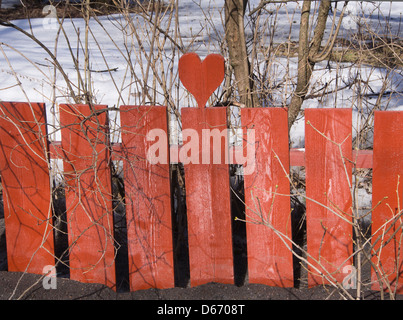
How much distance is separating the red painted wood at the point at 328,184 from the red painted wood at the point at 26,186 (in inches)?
52.2

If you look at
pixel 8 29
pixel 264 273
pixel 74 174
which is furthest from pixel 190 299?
pixel 8 29

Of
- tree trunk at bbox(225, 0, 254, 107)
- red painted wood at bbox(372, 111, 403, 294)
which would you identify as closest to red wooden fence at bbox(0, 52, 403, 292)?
red painted wood at bbox(372, 111, 403, 294)

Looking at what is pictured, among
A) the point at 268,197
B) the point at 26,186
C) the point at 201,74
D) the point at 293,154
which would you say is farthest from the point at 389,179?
the point at 26,186

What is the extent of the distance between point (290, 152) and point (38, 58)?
15.1 ft

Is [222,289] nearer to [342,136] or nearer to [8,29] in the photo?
[342,136]

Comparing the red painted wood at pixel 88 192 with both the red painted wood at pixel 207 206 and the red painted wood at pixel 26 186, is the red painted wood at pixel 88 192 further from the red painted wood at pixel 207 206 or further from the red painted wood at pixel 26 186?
the red painted wood at pixel 207 206

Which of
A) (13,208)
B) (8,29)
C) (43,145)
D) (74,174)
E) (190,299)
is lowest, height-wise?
(190,299)

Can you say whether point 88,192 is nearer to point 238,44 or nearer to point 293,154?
point 293,154

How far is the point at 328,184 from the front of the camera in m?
2.29

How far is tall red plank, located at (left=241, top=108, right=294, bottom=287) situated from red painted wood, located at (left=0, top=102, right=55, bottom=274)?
104 centimetres

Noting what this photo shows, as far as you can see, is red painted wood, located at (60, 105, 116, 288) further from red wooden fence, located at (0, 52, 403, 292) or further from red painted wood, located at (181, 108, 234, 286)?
red painted wood, located at (181, 108, 234, 286)

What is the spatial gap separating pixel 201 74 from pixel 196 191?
0.58 m

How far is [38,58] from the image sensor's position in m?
5.96

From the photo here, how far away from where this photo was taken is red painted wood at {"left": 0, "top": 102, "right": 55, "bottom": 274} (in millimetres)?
2400
